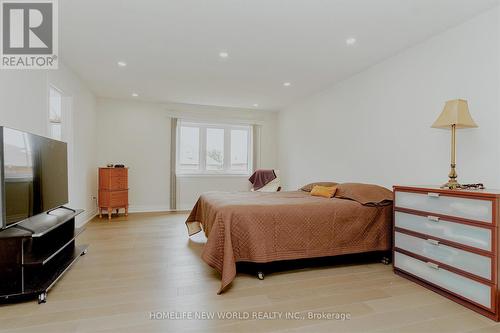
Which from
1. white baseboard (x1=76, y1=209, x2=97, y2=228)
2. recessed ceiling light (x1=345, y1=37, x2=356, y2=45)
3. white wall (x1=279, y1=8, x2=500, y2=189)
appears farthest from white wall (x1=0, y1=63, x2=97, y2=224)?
white wall (x1=279, y1=8, x2=500, y2=189)

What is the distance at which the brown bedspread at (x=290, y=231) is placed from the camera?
2340 mm

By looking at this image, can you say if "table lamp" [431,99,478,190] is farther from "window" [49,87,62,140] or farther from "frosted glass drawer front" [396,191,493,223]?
"window" [49,87,62,140]

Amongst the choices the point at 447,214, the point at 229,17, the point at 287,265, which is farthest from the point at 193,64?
the point at 447,214

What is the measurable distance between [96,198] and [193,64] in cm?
355

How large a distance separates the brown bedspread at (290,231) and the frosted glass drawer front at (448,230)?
1.12 ft

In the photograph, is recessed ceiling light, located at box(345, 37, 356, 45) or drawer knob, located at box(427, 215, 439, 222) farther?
recessed ceiling light, located at box(345, 37, 356, 45)

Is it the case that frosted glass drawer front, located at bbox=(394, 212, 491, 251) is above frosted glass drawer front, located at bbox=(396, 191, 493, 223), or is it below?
below

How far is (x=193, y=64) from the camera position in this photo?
3.56m

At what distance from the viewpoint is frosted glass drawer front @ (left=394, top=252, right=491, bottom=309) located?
185cm

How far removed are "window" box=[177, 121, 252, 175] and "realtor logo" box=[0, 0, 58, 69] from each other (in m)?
3.17

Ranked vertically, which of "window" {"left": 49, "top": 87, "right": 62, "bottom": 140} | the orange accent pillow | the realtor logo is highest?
the realtor logo

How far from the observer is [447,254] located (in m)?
2.09

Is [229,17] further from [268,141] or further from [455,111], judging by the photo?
[268,141]

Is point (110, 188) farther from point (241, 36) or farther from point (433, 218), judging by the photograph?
point (433, 218)
